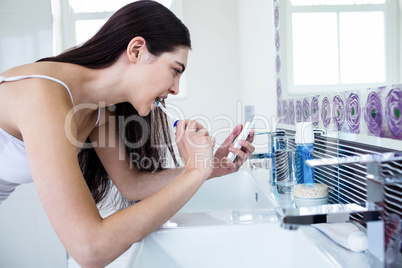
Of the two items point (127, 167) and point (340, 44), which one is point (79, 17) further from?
point (340, 44)

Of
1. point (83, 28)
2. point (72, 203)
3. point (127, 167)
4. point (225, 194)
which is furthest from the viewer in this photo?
point (83, 28)

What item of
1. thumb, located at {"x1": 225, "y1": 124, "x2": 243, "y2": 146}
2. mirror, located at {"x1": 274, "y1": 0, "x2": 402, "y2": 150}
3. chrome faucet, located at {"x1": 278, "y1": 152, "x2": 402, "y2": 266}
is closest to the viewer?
chrome faucet, located at {"x1": 278, "y1": 152, "x2": 402, "y2": 266}

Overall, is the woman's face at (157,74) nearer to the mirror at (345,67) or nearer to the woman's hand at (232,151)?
the woman's hand at (232,151)

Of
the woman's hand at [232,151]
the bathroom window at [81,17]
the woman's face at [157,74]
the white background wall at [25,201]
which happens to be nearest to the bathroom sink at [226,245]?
the woman's hand at [232,151]

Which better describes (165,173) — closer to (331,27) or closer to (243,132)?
(243,132)

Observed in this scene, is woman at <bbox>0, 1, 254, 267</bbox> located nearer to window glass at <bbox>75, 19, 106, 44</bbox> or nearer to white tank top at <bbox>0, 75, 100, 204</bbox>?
white tank top at <bbox>0, 75, 100, 204</bbox>

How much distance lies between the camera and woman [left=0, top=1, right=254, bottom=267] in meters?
0.53

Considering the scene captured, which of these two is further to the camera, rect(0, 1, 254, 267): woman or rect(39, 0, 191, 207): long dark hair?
rect(39, 0, 191, 207): long dark hair

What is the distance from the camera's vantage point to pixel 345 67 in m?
0.67

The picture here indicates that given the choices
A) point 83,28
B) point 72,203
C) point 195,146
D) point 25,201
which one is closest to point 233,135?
point 195,146

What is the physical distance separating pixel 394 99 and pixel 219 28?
1.77m

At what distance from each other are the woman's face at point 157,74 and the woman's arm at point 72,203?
25 centimetres

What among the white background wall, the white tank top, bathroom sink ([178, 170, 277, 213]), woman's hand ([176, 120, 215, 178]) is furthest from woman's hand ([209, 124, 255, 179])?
the white background wall

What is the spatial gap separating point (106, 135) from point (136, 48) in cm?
35
